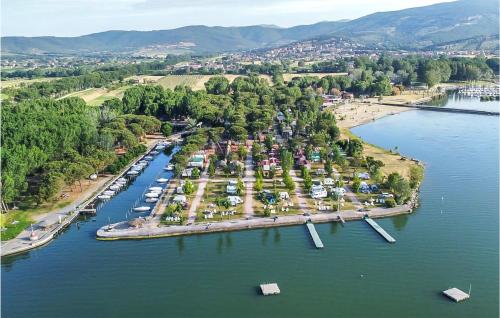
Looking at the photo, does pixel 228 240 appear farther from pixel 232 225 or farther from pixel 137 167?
pixel 137 167

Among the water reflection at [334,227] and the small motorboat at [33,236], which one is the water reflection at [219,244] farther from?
the small motorboat at [33,236]

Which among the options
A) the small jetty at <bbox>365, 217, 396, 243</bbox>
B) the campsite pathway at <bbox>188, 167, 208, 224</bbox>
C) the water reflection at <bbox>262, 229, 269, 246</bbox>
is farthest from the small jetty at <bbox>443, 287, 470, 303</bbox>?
the campsite pathway at <bbox>188, 167, 208, 224</bbox>

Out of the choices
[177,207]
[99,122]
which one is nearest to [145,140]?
[99,122]

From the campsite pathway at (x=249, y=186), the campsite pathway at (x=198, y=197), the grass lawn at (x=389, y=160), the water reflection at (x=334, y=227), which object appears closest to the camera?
the water reflection at (x=334, y=227)

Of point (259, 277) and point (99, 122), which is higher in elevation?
point (99, 122)

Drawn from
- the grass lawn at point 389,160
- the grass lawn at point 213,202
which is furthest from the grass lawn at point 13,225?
the grass lawn at point 389,160

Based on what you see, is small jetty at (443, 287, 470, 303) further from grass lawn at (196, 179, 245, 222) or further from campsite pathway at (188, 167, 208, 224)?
campsite pathway at (188, 167, 208, 224)

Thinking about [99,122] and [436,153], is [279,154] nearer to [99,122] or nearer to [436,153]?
[436,153]
